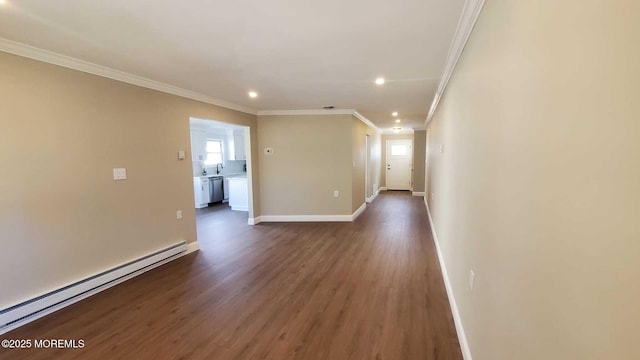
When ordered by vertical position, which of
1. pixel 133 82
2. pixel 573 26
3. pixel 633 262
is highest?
pixel 133 82

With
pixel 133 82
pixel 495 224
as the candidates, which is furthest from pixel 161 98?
pixel 495 224

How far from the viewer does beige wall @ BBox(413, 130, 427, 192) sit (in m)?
9.23

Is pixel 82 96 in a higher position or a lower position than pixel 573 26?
higher

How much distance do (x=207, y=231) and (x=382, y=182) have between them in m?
6.93

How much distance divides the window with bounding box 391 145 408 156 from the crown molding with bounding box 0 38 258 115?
24.8ft

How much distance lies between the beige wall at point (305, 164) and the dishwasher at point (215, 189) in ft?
8.94

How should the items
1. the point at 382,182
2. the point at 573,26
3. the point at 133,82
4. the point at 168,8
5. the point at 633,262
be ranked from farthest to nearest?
the point at 382,182 → the point at 133,82 → the point at 168,8 → the point at 573,26 → the point at 633,262

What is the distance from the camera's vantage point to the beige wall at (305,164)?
5.72 metres

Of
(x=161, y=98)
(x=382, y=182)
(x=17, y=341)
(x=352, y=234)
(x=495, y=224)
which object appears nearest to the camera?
(x=495, y=224)

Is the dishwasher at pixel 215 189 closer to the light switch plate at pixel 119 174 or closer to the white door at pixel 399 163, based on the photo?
the light switch plate at pixel 119 174

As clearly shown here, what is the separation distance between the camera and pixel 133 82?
128 inches

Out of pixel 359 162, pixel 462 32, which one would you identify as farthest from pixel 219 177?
pixel 462 32

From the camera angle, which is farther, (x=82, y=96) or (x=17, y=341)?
(x=82, y=96)

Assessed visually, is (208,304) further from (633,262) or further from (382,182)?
(382,182)
